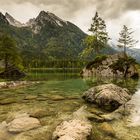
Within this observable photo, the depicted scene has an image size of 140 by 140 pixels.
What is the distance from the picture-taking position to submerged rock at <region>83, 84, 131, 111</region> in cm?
1824

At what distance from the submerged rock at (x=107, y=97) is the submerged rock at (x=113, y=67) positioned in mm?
38775

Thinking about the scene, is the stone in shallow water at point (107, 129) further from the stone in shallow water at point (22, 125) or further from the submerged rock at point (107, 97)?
the submerged rock at point (107, 97)

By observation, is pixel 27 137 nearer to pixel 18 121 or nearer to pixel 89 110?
pixel 18 121

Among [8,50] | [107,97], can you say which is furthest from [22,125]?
[8,50]

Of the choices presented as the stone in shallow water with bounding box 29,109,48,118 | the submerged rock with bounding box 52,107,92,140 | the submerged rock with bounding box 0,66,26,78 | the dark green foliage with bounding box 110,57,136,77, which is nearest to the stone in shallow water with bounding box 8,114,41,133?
the stone in shallow water with bounding box 29,109,48,118

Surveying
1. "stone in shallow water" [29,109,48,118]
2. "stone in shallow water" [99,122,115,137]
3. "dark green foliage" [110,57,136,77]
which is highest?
"dark green foliage" [110,57,136,77]

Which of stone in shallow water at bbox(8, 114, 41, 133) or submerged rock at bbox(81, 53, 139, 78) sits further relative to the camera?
submerged rock at bbox(81, 53, 139, 78)

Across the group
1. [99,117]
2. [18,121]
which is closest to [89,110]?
[99,117]

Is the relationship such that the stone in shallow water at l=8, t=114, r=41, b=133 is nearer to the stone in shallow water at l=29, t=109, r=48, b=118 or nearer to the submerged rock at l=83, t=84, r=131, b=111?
the stone in shallow water at l=29, t=109, r=48, b=118

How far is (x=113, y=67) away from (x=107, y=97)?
41959 millimetres

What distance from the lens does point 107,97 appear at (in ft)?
60.8

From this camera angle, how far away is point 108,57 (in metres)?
61.5

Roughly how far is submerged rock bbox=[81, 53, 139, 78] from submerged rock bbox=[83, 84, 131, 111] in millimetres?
38775

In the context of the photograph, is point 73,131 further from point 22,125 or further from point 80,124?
point 22,125
